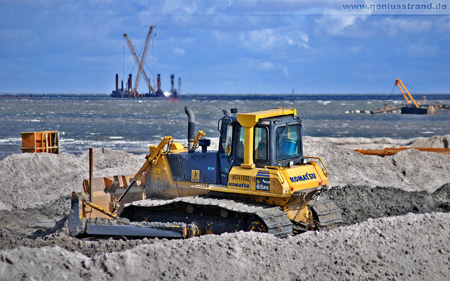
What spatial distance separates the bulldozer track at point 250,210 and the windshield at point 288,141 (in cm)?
97

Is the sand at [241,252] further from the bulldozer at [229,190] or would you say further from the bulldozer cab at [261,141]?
the bulldozer cab at [261,141]

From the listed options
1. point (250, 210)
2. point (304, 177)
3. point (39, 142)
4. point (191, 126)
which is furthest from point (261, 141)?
point (39, 142)

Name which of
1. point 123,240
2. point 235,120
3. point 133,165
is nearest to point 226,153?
point 235,120

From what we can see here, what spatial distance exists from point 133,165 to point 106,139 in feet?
79.2

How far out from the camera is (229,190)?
10094mm

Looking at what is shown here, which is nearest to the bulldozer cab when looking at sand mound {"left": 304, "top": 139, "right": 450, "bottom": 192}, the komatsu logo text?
the komatsu logo text

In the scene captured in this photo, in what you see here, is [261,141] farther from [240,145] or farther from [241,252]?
[241,252]

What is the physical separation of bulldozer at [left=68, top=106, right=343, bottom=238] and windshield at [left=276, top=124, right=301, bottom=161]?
0.02 m

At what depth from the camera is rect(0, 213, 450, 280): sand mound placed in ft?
25.9

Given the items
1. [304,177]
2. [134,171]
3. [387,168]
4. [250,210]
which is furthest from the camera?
[387,168]

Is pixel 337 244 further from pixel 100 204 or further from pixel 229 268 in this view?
pixel 100 204

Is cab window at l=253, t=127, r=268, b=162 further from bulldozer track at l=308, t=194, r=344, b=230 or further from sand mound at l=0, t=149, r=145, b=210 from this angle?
sand mound at l=0, t=149, r=145, b=210

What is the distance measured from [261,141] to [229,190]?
105cm

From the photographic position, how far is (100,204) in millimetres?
11461
